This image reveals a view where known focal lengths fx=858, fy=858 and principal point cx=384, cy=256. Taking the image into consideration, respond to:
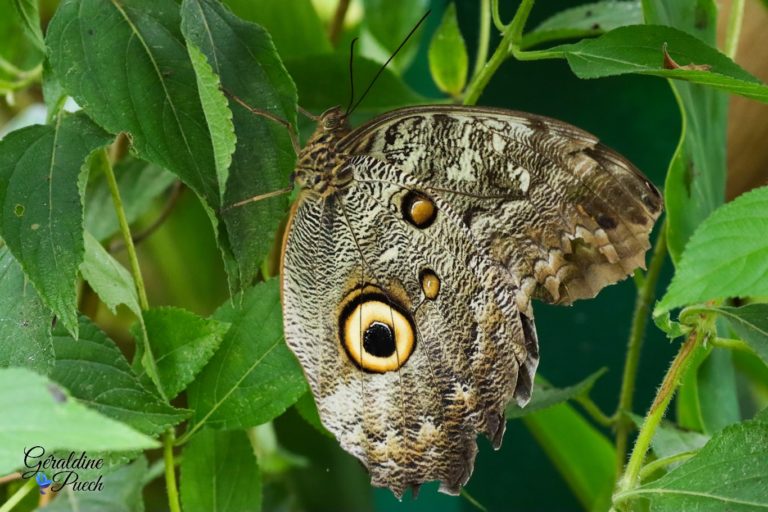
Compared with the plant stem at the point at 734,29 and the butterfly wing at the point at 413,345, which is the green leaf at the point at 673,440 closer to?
the butterfly wing at the point at 413,345

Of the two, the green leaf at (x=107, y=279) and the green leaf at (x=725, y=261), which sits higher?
the green leaf at (x=725, y=261)

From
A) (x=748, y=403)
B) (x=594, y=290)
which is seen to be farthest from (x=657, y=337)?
(x=594, y=290)

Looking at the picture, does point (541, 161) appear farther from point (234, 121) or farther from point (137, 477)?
point (137, 477)

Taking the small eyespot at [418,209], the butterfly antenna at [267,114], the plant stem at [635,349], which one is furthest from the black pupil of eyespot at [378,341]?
the plant stem at [635,349]

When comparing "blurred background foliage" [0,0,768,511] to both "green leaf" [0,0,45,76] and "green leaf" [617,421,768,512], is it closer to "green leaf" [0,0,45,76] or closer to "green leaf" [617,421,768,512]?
"green leaf" [0,0,45,76]

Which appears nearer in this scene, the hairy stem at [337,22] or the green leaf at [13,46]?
the green leaf at [13,46]

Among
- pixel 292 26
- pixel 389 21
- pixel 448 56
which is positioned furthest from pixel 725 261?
pixel 389 21

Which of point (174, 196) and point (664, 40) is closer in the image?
point (664, 40)
